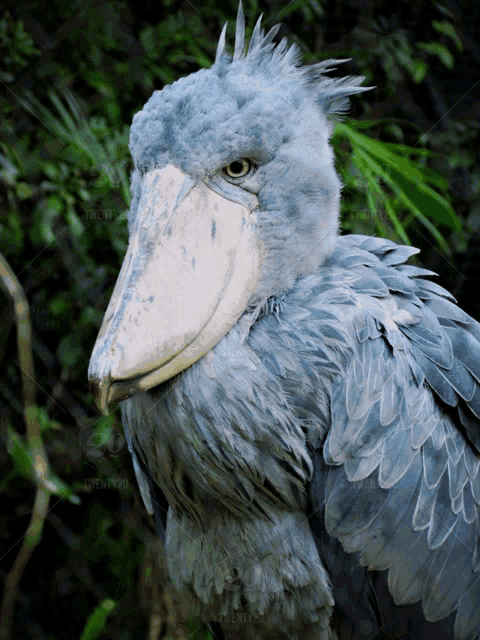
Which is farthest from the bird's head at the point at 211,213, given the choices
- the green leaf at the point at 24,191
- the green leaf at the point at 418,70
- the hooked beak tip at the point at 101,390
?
the green leaf at the point at 418,70

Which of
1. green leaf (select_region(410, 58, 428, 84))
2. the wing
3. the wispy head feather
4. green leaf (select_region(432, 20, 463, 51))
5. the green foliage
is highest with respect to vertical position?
the wispy head feather

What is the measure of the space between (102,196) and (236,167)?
101cm

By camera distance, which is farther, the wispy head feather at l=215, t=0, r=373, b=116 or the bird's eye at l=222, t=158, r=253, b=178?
the wispy head feather at l=215, t=0, r=373, b=116

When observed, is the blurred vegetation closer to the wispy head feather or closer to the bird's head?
the wispy head feather

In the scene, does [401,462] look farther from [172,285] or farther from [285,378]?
[172,285]

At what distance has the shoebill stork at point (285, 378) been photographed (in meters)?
1.09

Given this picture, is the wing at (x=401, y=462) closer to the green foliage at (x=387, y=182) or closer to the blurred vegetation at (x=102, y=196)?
the green foliage at (x=387, y=182)

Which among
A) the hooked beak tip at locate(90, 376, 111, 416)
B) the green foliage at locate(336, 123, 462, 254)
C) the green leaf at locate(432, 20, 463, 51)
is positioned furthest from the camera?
the green leaf at locate(432, 20, 463, 51)

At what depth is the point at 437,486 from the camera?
4.10ft

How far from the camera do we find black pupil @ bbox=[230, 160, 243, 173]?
1125 millimetres

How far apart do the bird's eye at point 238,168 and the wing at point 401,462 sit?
27cm

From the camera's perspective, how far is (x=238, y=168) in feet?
3.72

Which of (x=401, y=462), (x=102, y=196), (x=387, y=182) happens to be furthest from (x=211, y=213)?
(x=102, y=196)

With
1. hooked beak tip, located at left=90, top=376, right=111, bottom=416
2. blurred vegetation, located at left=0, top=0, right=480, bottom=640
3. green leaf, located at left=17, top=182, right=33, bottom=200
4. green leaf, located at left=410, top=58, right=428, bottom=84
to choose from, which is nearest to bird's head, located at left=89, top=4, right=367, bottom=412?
hooked beak tip, located at left=90, top=376, right=111, bottom=416
